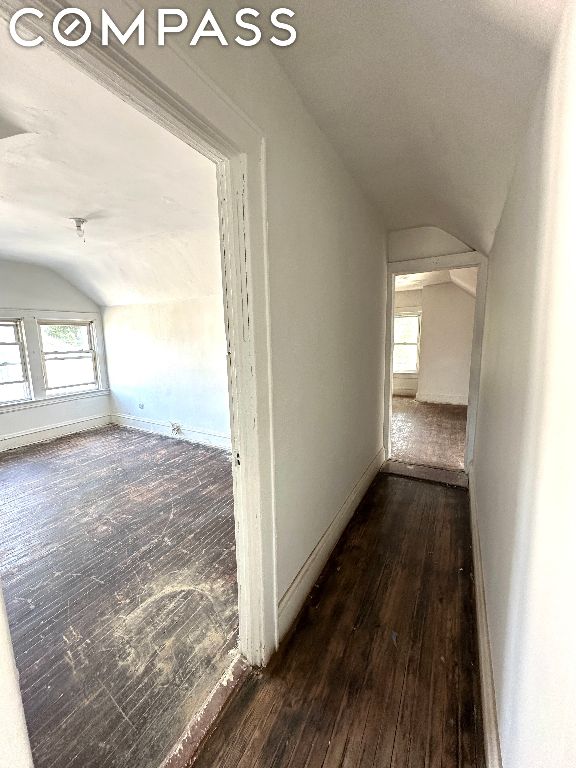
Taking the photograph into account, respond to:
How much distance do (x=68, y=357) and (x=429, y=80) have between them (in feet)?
19.0

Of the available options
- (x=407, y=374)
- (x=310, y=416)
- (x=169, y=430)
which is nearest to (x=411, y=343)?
(x=407, y=374)

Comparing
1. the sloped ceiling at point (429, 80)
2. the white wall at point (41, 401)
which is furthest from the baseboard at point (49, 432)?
the sloped ceiling at point (429, 80)

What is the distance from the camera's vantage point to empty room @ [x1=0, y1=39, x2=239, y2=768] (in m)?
1.37

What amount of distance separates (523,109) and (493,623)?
6.30 ft

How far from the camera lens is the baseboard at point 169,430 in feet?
14.8

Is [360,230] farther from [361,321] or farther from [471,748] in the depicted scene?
[471,748]

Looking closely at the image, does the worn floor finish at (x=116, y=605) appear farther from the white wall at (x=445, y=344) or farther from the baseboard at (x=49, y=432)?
the white wall at (x=445, y=344)

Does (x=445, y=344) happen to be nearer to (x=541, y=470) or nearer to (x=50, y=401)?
(x=541, y=470)

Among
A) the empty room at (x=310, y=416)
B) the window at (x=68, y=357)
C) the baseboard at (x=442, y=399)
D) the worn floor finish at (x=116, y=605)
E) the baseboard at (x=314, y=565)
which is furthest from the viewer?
the baseboard at (x=442, y=399)

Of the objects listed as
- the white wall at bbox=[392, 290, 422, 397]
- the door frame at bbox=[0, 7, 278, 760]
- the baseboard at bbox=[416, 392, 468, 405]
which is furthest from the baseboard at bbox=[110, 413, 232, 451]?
Result: the baseboard at bbox=[416, 392, 468, 405]

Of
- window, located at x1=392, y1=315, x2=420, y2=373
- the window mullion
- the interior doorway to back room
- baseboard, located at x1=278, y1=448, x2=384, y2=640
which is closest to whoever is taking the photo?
baseboard, located at x1=278, y1=448, x2=384, y2=640

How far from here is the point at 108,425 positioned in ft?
18.6

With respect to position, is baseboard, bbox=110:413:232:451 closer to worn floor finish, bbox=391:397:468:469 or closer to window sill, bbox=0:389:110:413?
window sill, bbox=0:389:110:413

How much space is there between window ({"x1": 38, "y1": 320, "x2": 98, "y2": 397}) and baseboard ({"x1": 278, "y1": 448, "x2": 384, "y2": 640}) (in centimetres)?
481
